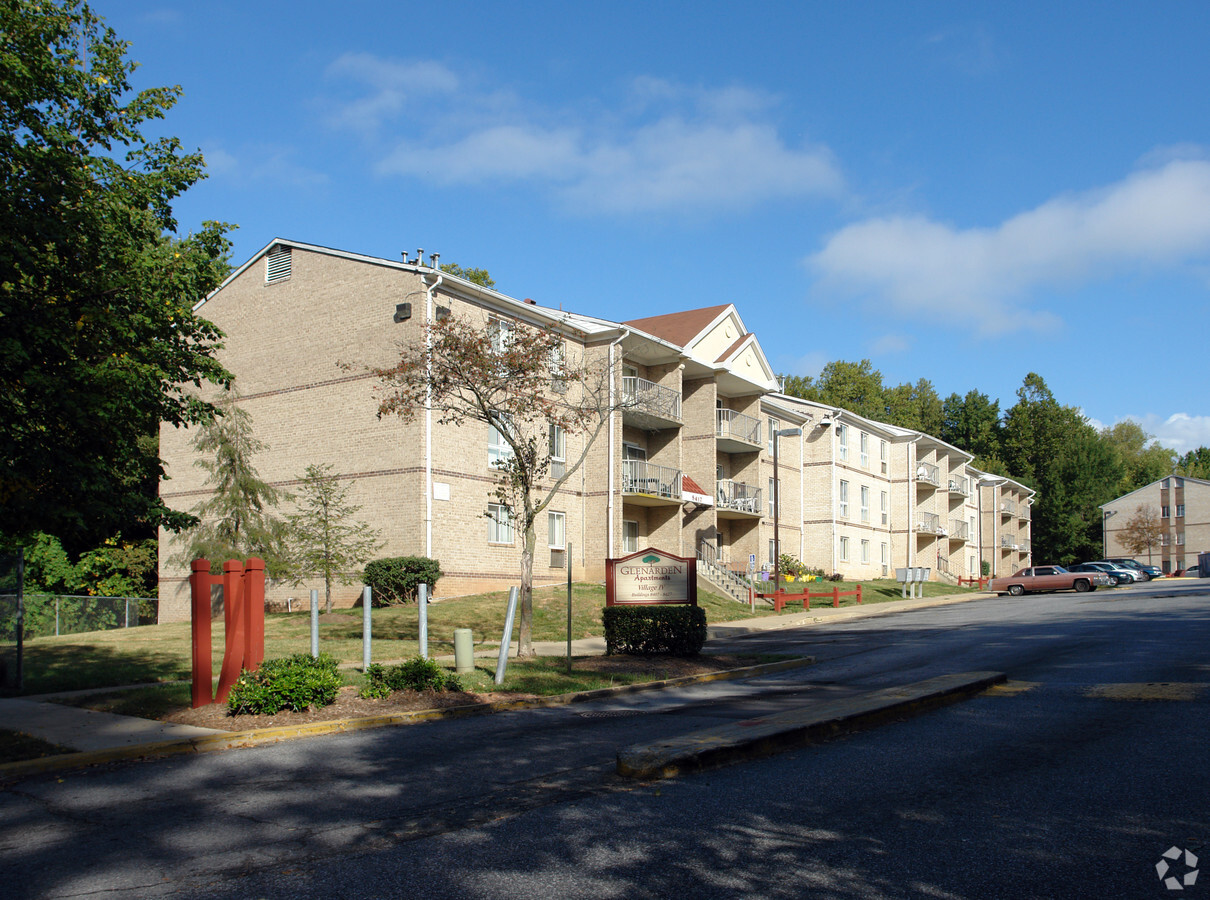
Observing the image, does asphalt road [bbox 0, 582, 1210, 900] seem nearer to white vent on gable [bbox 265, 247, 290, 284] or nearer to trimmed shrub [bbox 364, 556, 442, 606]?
trimmed shrub [bbox 364, 556, 442, 606]

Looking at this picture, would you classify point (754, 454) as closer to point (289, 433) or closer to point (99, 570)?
point (289, 433)

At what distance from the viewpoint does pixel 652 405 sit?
1384 inches

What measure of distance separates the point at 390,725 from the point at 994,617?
22251 mm

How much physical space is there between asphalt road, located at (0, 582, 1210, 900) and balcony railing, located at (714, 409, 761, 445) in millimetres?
28788

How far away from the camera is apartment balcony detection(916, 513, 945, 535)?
193ft

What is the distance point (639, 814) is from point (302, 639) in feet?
49.2

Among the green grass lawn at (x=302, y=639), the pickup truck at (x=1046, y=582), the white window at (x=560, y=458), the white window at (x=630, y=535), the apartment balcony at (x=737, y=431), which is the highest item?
the apartment balcony at (x=737, y=431)

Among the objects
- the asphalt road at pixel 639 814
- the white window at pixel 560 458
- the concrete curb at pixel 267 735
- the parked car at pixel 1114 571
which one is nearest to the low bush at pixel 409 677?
the concrete curb at pixel 267 735

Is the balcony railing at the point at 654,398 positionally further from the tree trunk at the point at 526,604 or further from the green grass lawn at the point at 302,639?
the tree trunk at the point at 526,604

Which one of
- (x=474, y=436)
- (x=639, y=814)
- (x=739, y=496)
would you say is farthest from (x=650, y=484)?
(x=639, y=814)

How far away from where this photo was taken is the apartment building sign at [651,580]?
56.9 feet

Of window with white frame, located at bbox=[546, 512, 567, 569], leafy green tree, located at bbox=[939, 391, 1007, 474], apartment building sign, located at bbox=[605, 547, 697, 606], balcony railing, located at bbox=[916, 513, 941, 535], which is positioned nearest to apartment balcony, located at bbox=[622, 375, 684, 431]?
window with white frame, located at bbox=[546, 512, 567, 569]

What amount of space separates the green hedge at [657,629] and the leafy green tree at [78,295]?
7722 millimetres

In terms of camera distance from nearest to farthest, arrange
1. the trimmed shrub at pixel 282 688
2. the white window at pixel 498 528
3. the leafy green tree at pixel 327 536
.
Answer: the trimmed shrub at pixel 282 688
the leafy green tree at pixel 327 536
the white window at pixel 498 528
